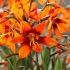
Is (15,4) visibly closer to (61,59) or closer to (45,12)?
(45,12)

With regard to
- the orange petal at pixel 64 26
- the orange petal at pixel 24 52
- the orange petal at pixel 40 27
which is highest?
the orange petal at pixel 40 27

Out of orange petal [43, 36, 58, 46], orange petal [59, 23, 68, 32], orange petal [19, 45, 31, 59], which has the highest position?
orange petal [59, 23, 68, 32]

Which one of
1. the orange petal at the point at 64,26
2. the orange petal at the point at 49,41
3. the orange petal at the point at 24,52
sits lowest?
the orange petal at the point at 24,52

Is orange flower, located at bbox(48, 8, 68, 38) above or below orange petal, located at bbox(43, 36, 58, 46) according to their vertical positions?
above

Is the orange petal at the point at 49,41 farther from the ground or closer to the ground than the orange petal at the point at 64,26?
closer to the ground

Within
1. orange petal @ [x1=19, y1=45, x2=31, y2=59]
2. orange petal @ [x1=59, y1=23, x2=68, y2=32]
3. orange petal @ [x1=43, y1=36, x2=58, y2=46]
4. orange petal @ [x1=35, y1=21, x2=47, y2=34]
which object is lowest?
orange petal @ [x1=19, y1=45, x2=31, y2=59]

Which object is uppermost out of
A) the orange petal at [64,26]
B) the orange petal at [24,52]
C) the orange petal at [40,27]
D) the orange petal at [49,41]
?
the orange petal at [40,27]

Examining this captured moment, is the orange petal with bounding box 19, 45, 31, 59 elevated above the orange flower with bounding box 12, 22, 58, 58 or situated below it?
below

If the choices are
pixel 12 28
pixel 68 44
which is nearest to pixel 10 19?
pixel 12 28
